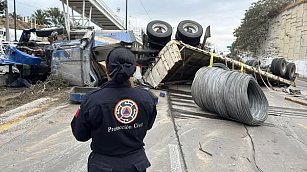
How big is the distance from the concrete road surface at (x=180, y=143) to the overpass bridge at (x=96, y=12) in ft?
67.8

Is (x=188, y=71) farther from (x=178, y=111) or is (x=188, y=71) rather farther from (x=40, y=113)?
(x=40, y=113)

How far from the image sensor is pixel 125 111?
2.31 meters

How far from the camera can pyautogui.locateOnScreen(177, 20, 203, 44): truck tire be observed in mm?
14578

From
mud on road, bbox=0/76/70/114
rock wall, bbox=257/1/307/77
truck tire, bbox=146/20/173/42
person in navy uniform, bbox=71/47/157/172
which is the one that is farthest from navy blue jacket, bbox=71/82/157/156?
rock wall, bbox=257/1/307/77

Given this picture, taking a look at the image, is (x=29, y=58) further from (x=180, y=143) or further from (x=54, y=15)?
(x=54, y=15)

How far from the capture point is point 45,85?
1236 cm

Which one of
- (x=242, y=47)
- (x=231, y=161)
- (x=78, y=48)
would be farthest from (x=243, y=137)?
(x=242, y=47)

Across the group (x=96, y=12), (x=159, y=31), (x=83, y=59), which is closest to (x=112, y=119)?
(x=83, y=59)

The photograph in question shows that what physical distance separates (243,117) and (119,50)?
5513mm

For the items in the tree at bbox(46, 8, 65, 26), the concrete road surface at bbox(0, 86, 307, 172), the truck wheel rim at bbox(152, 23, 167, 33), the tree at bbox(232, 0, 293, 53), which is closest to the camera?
the concrete road surface at bbox(0, 86, 307, 172)

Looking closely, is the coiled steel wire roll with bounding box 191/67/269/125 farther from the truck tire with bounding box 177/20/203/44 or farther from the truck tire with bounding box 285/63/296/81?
the truck tire with bounding box 285/63/296/81

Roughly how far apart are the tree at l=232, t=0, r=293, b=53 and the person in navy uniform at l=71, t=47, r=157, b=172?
45434mm

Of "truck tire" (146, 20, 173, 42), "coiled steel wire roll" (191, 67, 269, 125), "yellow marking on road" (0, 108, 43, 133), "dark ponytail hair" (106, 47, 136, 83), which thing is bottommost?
"yellow marking on road" (0, 108, 43, 133)

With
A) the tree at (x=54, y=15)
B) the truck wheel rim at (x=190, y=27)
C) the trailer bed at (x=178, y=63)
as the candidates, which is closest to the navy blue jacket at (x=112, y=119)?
the trailer bed at (x=178, y=63)
